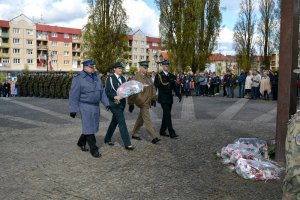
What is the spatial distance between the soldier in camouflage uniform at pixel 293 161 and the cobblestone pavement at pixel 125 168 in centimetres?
245

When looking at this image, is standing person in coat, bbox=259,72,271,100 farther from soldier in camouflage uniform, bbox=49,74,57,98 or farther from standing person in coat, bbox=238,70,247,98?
soldier in camouflage uniform, bbox=49,74,57,98

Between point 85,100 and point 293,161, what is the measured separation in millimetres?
5130

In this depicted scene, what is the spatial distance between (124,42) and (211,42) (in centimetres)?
880

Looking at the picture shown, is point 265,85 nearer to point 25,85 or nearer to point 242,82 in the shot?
point 242,82

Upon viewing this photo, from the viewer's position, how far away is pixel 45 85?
1020 inches

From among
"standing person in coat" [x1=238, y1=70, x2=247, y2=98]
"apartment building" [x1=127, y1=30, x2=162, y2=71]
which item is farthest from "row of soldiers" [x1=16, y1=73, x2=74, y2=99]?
"apartment building" [x1=127, y1=30, x2=162, y2=71]

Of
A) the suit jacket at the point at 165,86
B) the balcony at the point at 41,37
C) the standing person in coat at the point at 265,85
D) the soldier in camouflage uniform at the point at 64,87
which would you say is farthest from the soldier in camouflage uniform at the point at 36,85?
the balcony at the point at 41,37

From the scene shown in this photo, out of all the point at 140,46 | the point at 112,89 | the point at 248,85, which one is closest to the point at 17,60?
the point at 140,46

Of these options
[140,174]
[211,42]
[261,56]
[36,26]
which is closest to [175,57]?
[211,42]

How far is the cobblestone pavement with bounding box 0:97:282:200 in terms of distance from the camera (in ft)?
16.4

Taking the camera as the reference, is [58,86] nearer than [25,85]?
Yes

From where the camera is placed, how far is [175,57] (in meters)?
39.6

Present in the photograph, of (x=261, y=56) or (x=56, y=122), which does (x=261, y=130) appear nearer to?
(x=56, y=122)

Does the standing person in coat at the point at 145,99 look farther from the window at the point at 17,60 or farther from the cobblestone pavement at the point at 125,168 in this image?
the window at the point at 17,60
